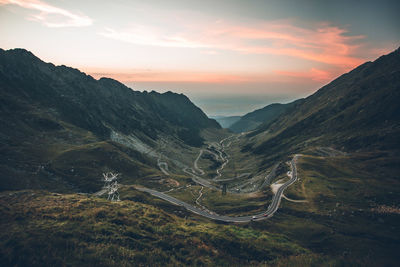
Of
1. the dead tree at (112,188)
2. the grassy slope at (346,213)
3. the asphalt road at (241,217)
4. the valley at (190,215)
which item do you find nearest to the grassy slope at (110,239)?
the valley at (190,215)

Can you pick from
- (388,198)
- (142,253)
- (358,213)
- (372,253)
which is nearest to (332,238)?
(372,253)

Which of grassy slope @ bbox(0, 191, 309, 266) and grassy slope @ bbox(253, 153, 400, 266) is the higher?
grassy slope @ bbox(0, 191, 309, 266)

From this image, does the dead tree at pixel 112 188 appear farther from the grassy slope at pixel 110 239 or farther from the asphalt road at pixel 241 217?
the grassy slope at pixel 110 239

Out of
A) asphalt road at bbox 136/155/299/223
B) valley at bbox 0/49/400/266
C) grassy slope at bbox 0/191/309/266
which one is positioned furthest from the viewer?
asphalt road at bbox 136/155/299/223

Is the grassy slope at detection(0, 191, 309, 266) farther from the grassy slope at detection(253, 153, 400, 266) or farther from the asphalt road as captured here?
the asphalt road

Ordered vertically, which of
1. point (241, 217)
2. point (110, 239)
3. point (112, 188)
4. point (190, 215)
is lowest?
point (241, 217)

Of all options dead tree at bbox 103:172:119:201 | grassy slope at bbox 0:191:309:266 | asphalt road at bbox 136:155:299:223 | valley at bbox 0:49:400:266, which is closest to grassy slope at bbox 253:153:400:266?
valley at bbox 0:49:400:266

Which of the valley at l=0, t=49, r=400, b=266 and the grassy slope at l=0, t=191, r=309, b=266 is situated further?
the valley at l=0, t=49, r=400, b=266

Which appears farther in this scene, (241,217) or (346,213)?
(241,217)

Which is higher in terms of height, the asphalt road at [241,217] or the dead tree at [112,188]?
the dead tree at [112,188]

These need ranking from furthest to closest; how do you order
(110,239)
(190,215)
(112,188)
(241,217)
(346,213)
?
(241,217)
(190,215)
(346,213)
(112,188)
(110,239)

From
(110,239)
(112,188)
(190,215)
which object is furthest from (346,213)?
(110,239)

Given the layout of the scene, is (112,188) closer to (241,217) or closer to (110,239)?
(110,239)

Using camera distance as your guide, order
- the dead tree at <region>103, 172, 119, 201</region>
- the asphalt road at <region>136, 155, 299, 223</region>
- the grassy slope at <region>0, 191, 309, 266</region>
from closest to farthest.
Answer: the grassy slope at <region>0, 191, 309, 266</region> < the dead tree at <region>103, 172, 119, 201</region> < the asphalt road at <region>136, 155, 299, 223</region>
